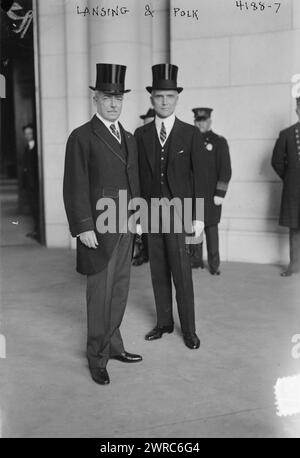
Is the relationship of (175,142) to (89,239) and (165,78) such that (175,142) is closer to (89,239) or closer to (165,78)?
(165,78)

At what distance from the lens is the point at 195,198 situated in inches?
154

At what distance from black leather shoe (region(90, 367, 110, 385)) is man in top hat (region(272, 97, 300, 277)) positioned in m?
3.12

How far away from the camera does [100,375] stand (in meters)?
3.34

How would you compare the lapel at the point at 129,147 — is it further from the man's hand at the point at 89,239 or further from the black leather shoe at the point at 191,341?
the black leather shoe at the point at 191,341

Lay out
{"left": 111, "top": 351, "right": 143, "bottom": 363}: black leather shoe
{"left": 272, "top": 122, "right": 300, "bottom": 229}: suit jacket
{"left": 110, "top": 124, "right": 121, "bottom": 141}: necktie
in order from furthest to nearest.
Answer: {"left": 272, "top": 122, "right": 300, "bottom": 229}: suit jacket, {"left": 111, "top": 351, "right": 143, "bottom": 363}: black leather shoe, {"left": 110, "top": 124, "right": 121, "bottom": 141}: necktie

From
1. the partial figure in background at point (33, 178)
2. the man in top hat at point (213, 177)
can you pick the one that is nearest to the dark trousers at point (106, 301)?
the man in top hat at point (213, 177)

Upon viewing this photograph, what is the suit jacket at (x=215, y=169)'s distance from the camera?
19.8 ft

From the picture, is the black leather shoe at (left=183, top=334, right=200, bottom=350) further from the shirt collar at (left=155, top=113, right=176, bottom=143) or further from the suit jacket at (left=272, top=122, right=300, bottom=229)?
the suit jacket at (left=272, top=122, right=300, bottom=229)

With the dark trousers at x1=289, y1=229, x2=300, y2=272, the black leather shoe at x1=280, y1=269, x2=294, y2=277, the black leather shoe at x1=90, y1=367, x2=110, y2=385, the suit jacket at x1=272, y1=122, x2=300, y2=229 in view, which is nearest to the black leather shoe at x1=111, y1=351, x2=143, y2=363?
the black leather shoe at x1=90, y1=367, x2=110, y2=385

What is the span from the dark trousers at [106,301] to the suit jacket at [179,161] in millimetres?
561

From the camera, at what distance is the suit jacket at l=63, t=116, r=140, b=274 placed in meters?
3.24

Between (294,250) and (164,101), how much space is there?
2.90 metres

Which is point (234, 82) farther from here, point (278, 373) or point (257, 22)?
point (278, 373)
